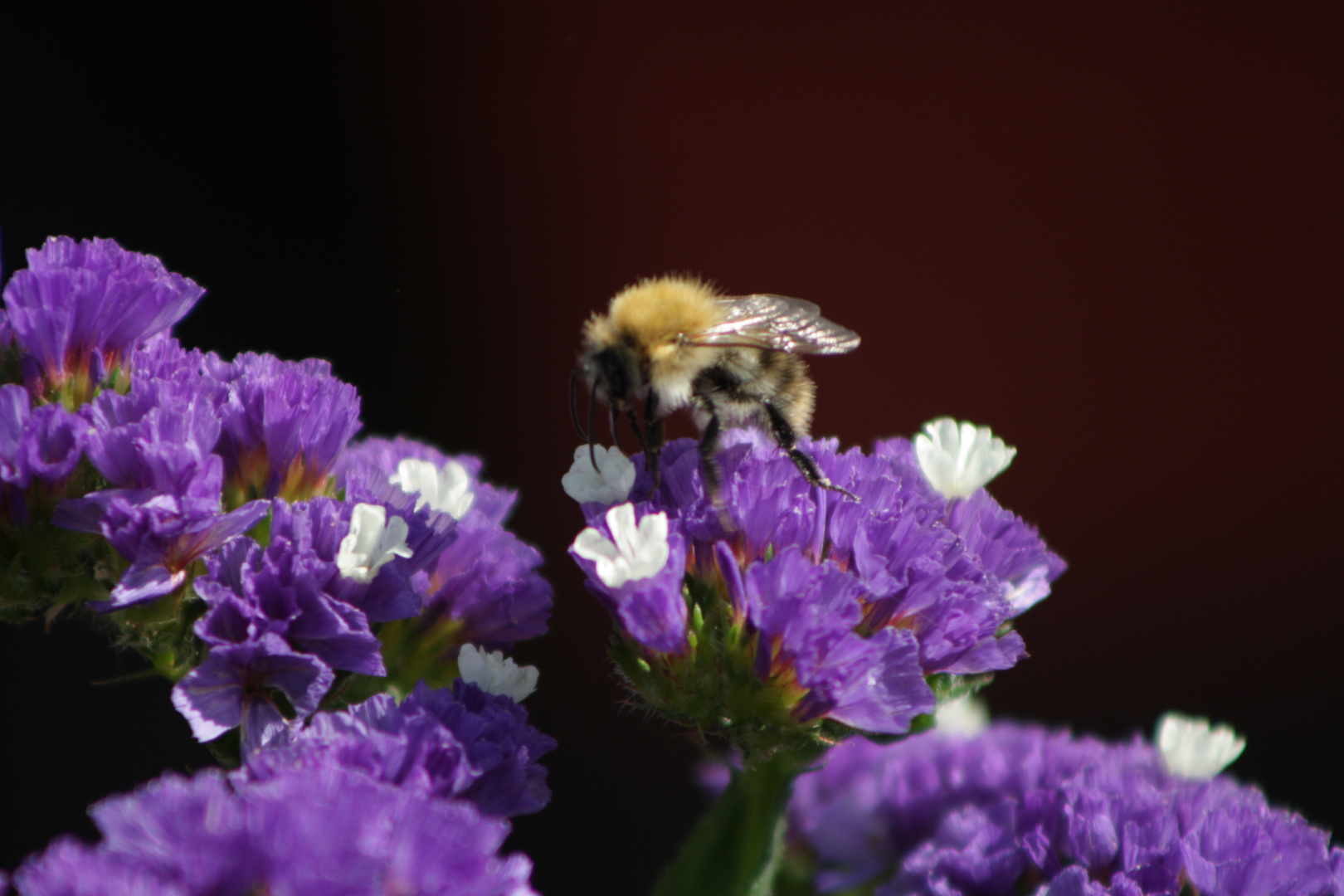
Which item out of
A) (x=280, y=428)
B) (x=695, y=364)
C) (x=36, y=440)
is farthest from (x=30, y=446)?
(x=695, y=364)

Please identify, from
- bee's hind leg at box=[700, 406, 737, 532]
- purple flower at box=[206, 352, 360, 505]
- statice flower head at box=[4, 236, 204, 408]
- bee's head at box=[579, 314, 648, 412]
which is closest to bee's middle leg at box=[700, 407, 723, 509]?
bee's hind leg at box=[700, 406, 737, 532]

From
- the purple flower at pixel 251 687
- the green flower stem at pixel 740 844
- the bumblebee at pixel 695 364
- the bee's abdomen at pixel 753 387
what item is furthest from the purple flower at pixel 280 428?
the green flower stem at pixel 740 844

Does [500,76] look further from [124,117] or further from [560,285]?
[124,117]

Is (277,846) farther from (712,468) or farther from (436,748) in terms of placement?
(712,468)

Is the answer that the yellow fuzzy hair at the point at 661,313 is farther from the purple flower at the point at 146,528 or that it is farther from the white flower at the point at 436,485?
the purple flower at the point at 146,528

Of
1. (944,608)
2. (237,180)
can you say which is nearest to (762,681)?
(944,608)

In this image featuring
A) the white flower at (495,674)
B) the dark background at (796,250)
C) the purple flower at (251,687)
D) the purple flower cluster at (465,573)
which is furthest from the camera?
the dark background at (796,250)
